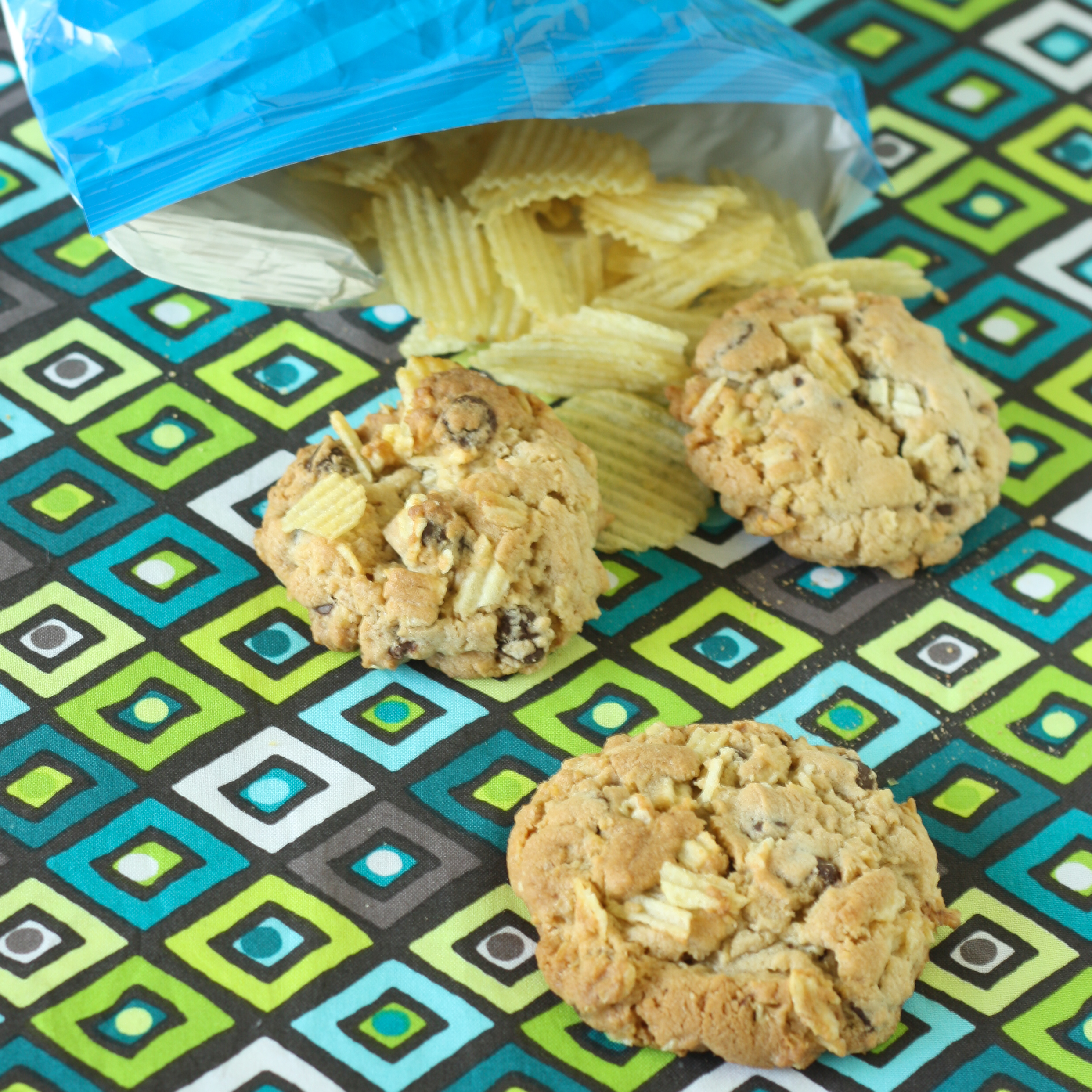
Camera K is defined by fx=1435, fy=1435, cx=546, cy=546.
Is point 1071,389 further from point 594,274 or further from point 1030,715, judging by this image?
point 594,274

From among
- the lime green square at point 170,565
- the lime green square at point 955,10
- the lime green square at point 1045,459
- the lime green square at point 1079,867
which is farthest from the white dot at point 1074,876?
the lime green square at point 955,10

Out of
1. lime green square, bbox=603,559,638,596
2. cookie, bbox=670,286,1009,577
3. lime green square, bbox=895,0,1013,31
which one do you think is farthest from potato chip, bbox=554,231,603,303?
lime green square, bbox=895,0,1013,31

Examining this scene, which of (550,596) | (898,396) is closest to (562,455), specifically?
(550,596)

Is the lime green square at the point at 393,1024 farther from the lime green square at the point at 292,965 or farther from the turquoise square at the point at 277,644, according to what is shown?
the turquoise square at the point at 277,644

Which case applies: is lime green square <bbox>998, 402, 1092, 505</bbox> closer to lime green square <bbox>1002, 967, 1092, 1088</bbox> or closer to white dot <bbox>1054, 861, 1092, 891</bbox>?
white dot <bbox>1054, 861, 1092, 891</bbox>

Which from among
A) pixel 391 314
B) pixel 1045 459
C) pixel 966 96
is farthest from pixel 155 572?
pixel 966 96

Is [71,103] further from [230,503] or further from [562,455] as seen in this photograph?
[562,455]
